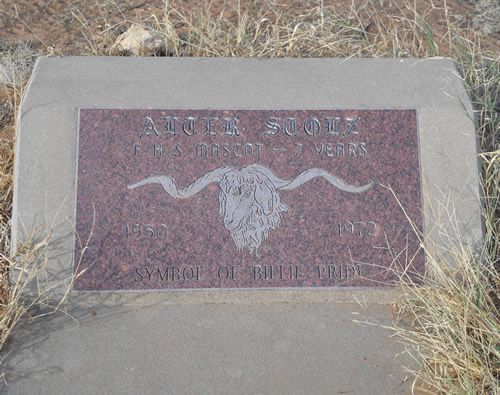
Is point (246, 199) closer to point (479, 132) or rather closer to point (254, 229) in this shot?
point (254, 229)

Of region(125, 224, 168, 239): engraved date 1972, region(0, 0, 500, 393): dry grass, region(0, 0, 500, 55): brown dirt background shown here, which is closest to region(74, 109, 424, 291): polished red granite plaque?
region(125, 224, 168, 239): engraved date 1972

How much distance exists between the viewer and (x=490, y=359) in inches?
95.7

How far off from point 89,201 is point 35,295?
0.64m

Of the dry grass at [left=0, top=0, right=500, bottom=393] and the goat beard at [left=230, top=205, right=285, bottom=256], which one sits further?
the goat beard at [left=230, top=205, right=285, bottom=256]

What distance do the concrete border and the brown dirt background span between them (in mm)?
1310

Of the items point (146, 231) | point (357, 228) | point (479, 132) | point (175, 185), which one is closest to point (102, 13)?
point (175, 185)

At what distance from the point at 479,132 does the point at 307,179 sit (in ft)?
4.38

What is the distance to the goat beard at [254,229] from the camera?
295cm

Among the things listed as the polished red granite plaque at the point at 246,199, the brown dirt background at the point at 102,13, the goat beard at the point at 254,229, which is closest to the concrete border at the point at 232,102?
the polished red granite plaque at the point at 246,199

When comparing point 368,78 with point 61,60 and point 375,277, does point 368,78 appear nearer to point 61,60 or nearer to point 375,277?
point 375,277

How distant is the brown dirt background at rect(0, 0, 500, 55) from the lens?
4344 millimetres

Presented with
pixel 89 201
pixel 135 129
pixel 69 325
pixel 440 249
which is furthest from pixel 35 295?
pixel 440 249

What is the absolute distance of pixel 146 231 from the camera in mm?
2939

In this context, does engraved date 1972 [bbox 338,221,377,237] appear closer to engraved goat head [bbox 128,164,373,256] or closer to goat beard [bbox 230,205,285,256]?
engraved goat head [bbox 128,164,373,256]
